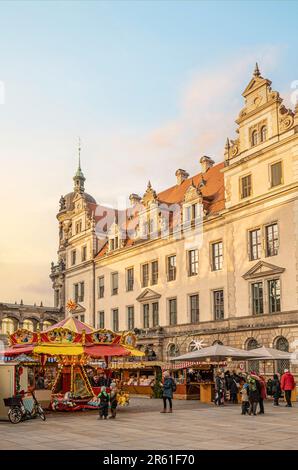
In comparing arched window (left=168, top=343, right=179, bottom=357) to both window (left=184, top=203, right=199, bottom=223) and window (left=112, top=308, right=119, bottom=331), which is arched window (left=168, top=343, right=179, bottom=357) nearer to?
window (left=112, top=308, right=119, bottom=331)

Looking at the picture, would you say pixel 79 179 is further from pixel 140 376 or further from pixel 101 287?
pixel 140 376

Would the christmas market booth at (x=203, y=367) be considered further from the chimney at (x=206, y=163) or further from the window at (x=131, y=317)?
the chimney at (x=206, y=163)

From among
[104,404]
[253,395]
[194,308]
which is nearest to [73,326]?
[104,404]

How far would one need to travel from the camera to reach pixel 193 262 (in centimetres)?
4494

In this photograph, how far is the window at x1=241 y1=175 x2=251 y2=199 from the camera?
40.1m

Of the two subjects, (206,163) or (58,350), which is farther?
(206,163)

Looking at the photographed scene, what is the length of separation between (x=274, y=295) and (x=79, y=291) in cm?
2731

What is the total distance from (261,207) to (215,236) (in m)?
5.20

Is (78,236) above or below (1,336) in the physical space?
above

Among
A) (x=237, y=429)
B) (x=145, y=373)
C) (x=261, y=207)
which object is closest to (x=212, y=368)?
(x=145, y=373)

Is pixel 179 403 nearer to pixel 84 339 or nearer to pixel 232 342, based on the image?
pixel 84 339

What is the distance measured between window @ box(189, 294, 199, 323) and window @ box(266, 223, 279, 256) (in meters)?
8.14

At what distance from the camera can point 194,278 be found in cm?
4441

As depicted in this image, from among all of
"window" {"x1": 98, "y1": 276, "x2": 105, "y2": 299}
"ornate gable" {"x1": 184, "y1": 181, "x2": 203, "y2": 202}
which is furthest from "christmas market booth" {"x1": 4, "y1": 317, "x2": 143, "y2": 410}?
"window" {"x1": 98, "y1": 276, "x2": 105, "y2": 299}
